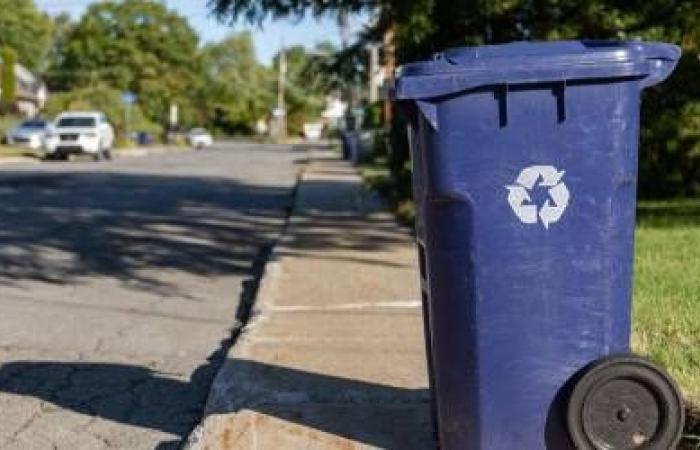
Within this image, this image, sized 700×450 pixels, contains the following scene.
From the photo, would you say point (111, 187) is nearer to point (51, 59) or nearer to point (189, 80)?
point (189, 80)

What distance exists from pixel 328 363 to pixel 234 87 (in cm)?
11794

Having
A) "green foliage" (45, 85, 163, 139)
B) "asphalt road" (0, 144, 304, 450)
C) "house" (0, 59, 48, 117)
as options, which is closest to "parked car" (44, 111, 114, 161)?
"asphalt road" (0, 144, 304, 450)

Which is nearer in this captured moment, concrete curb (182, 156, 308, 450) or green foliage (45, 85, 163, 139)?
concrete curb (182, 156, 308, 450)

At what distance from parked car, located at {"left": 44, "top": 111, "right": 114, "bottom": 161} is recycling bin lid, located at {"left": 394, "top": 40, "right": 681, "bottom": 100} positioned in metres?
39.5

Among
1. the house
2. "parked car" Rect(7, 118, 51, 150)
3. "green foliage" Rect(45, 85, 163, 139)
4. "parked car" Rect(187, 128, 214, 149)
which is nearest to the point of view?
"parked car" Rect(7, 118, 51, 150)

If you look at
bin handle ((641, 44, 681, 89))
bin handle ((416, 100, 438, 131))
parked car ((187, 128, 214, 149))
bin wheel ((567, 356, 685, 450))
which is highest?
bin handle ((641, 44, 681, 89))

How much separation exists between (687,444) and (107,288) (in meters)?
6.76

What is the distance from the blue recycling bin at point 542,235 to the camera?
4492 mm

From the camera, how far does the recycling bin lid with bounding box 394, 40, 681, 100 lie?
4457 mm

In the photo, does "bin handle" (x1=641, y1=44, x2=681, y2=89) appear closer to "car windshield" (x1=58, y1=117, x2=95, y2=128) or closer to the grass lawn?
the grass lawn

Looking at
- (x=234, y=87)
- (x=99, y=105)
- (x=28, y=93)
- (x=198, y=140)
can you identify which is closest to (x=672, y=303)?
(x=99, y=105)

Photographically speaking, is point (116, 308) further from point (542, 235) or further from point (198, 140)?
point (198, 140)

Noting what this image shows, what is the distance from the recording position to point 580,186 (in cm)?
451

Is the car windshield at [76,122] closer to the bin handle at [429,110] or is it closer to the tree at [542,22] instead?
the tree at [542,22]
